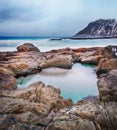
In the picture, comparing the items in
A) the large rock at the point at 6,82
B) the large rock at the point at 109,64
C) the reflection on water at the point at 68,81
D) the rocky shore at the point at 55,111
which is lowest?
the reflection on water at the point at 68,81

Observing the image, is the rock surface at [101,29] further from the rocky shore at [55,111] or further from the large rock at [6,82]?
the rocky shore at [55,111]

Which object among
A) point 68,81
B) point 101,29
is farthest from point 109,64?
point 101,29

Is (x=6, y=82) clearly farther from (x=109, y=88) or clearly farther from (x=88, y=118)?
(x=88, y=118)

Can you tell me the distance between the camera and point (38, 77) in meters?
16.2

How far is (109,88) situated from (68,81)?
21.7 ft

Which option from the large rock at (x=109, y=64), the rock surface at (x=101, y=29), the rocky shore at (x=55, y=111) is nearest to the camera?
the rocky shore at (x=55, y=111)

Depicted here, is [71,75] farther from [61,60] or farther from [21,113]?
[21,113]

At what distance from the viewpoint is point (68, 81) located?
1469 cm

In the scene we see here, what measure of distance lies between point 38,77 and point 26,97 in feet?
24.8

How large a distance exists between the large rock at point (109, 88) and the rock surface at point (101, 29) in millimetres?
110941

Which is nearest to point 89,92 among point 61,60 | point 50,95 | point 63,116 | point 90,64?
point 50,95

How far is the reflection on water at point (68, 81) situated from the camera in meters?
11.9

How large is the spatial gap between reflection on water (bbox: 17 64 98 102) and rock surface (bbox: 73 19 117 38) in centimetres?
10270

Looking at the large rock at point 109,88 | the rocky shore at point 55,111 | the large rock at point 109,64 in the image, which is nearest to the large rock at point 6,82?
the rocky shore at point 55,111
